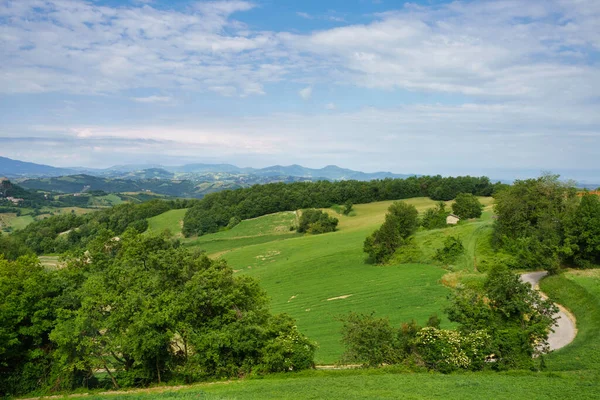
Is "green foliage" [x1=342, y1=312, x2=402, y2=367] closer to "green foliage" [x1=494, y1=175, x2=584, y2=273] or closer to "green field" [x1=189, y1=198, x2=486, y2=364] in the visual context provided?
"green field" [x1=189, y1=198, x2=486, y2=364]

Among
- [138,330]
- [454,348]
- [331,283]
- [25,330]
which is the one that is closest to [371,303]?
[331,283]

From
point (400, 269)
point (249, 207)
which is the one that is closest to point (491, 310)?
point (400, 269)

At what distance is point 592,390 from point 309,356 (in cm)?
1602

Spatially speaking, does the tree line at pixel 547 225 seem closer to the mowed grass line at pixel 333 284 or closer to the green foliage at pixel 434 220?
the mowed grass line at pixel 333 284

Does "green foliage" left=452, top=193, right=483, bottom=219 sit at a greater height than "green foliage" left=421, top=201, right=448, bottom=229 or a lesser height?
greater

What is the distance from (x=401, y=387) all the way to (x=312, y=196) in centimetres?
12330

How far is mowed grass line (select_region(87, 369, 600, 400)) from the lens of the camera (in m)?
19.4

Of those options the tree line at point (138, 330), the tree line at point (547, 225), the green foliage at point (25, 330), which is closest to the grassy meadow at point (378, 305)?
the tree line at point (138, 330)

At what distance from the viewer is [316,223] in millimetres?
111938

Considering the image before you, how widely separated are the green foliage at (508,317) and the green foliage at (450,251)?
33.1 m

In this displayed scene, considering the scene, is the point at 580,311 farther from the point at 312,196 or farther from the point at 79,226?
the point at 79,226

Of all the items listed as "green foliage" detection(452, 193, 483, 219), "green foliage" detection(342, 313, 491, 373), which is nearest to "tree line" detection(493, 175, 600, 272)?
"green foliage" detection(452, 193, 483, 219)

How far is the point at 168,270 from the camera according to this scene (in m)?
30.0

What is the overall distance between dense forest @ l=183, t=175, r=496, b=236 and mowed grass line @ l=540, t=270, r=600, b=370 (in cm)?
9843
